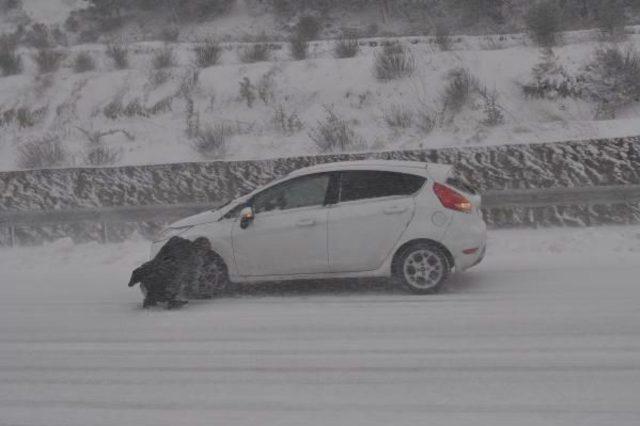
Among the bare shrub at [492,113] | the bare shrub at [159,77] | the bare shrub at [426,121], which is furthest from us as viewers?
the bare shrub at [159,77]

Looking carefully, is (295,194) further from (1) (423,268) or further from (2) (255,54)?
(2) (255,54)

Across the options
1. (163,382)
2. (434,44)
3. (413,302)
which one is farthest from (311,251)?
(434,44)

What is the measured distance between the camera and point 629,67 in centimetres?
1816

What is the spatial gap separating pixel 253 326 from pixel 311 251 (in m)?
1.59

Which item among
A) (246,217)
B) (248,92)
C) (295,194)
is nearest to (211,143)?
(248,92)

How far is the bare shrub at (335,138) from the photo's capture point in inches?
681

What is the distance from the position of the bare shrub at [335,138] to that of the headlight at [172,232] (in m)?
7.95

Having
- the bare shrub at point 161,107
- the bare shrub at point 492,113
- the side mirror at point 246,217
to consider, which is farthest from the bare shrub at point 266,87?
the side mirror at point 246,217

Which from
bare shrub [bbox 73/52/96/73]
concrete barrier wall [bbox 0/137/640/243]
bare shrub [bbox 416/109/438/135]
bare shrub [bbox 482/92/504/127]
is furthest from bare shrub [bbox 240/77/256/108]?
concrete barrier wall [bbox 0/137/640/243]

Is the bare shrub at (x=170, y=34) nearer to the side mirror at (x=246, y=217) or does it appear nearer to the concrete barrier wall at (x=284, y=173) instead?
the concrete barrier wall at (x=284, y=173)

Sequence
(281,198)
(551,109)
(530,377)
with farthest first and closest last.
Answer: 1. (551,109)
2. (281,198)
3. (530,377)

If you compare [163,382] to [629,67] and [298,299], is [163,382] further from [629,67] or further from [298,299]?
[629,67]

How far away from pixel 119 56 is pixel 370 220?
17.1 meters

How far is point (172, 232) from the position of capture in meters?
9.61
